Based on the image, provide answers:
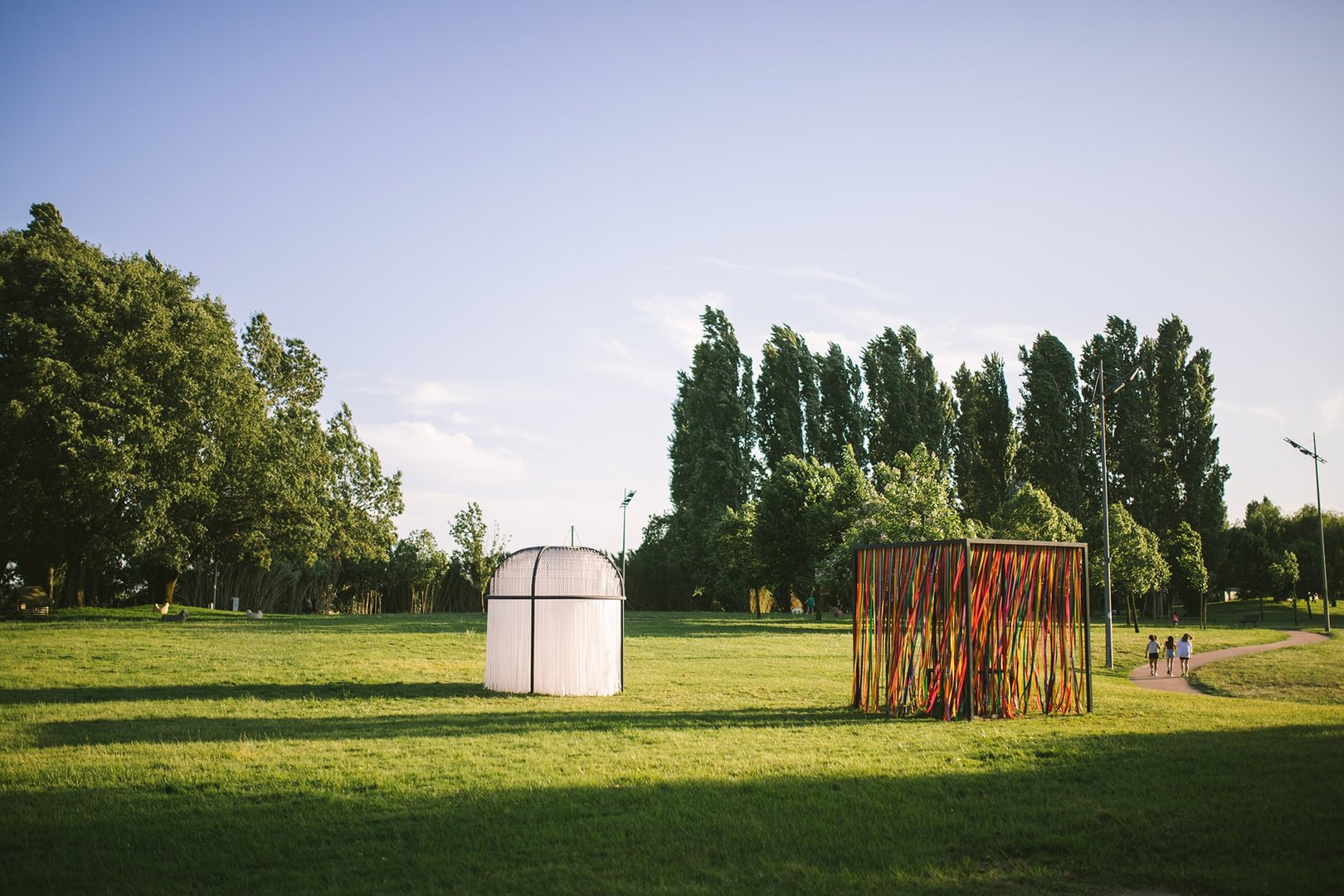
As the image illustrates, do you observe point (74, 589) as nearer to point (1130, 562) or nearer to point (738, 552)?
point (738, 552)

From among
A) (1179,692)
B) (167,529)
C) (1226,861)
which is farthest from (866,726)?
(167,529)

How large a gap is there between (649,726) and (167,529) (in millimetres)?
26593

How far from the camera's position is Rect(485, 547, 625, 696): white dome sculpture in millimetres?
16375

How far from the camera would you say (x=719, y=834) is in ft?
24.7

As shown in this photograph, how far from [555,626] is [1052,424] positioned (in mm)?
49141

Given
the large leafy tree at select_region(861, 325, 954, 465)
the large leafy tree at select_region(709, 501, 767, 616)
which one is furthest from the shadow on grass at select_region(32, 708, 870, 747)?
the large leafy tree at select_region(861, 325, 954, 465)

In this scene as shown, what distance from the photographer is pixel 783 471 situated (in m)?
44.3

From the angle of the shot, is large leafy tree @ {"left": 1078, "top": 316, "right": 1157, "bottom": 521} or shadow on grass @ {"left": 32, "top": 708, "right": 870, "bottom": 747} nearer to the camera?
shadow on grass @ {"left": 32, "top": 708, "right": 870, "bottom": 747}

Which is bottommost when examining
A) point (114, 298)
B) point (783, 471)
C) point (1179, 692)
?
point (1179, 692)

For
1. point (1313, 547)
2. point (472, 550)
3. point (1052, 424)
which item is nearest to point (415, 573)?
point (472, 550)

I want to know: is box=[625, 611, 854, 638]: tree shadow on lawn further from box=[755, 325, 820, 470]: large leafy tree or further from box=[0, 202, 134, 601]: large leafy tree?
box=[0, 202, 134, 601]: large leafy tree

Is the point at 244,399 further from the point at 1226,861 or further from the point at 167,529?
the point at 1226,861

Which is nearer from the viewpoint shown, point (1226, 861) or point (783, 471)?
point (1226, 861)

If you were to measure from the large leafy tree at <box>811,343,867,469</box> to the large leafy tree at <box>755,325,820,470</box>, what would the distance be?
0.51 m
